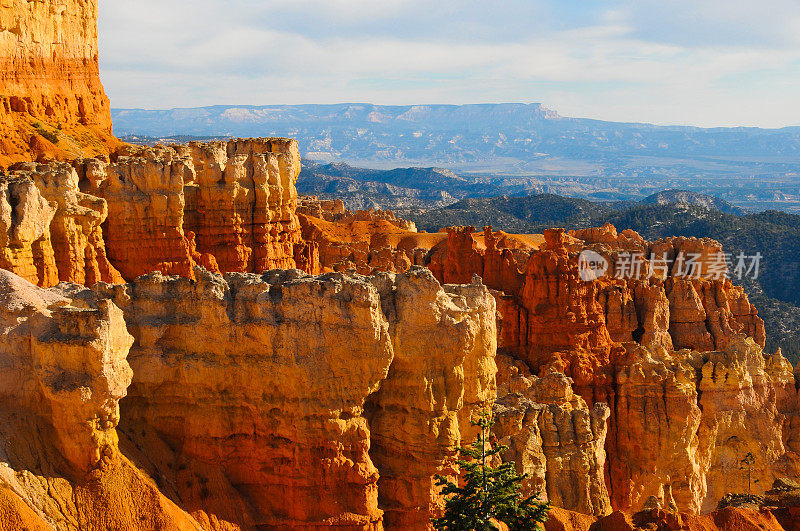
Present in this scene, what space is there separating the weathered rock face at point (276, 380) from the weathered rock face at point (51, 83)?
35384mm

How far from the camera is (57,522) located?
47.3 feet

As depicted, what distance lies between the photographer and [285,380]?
16.7m

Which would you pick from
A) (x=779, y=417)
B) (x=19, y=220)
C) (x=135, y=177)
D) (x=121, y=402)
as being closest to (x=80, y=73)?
(x=135, y=177)

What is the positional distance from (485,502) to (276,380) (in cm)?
422

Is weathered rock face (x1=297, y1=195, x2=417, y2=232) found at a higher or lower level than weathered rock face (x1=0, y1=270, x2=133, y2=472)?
lower

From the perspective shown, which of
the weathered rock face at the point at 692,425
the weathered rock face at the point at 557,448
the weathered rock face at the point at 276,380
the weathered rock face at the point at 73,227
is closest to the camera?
the weathered rock face at the point at 276,380

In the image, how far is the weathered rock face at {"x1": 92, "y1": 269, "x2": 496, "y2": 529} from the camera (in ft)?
54.7

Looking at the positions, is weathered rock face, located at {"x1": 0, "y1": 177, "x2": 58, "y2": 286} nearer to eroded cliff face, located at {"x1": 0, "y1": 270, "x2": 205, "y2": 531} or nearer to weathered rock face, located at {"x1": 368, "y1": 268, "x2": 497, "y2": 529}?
eroded cliff face, located at {"x1": 0, "y1": 270, "x2": 205, "y2": 531}

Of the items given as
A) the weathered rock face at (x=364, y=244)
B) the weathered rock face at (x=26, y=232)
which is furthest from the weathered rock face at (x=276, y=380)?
the weathered rock face at (x=364, y=244)

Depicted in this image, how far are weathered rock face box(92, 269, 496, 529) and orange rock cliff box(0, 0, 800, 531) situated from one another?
4cm

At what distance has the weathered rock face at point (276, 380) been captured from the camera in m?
16.7

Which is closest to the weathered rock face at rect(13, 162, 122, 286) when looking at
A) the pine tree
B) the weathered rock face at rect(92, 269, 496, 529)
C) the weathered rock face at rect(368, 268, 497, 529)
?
the weathered rock face at rect(92, 269, 496, 529)

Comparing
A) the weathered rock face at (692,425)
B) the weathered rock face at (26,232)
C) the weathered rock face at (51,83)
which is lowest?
Result: the weathered rock face at (692,425)

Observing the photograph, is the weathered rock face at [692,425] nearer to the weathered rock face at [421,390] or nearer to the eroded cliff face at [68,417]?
the weathered rock face at [421,390]
